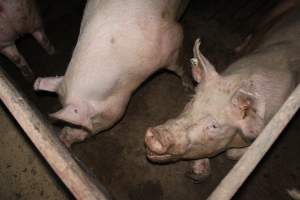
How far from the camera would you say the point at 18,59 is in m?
3.79

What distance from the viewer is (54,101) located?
3871mm

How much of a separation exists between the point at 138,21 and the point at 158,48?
292 millimetres

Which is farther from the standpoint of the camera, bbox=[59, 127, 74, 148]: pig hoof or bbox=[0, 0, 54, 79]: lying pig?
bbox=[0, 0, 54, 79]: lying pig

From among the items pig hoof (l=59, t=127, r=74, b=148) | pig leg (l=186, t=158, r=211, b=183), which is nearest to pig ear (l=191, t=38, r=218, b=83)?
pig leg (l=186, t=158, r=211, b=183)

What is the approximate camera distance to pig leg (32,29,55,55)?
154 inches

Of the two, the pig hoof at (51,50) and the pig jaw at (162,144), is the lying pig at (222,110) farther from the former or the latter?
the pig hoof at (51,50)

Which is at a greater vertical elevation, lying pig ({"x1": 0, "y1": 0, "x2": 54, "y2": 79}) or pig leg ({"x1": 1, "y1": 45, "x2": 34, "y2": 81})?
lying pig ({"x1": 0, "y1": 0, "x2": 54, "y2": 79})

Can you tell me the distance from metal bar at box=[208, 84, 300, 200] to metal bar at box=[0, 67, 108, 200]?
62 cm

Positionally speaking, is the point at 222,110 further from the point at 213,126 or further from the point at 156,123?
the point at 156,123

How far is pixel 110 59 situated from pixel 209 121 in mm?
961

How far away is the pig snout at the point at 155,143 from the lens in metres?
2.30

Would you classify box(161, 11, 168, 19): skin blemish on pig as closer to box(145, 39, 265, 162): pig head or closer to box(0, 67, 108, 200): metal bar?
box(145, 39, 265, 162): pig head

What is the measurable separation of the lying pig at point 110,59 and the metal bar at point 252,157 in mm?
1367

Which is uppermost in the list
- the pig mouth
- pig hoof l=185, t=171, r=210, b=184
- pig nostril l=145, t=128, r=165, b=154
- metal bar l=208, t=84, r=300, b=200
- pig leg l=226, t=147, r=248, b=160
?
metal bar l=208, t=84, r=300, b=200
